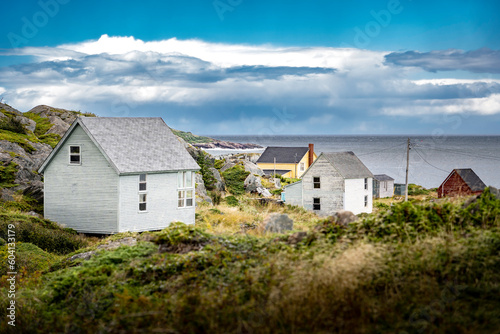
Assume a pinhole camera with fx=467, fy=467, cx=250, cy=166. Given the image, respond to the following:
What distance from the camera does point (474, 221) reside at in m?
10.4

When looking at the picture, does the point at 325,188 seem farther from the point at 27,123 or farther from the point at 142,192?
the point at 27,123

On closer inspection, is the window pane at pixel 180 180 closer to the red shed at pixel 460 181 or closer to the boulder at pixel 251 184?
the boulder at pixel 251 184

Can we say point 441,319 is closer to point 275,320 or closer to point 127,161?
point 275,320

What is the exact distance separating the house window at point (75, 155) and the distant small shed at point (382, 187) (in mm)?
51492

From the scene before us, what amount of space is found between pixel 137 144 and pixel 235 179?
26723 mm

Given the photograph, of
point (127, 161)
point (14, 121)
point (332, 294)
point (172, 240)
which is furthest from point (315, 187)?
point (332, 294)

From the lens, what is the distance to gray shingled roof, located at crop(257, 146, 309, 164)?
274 feet

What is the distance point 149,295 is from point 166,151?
18.7 meters

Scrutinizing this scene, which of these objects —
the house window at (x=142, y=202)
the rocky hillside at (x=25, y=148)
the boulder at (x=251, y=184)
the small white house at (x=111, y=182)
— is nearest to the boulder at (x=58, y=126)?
the rocky hillside at (x=25, y=148)

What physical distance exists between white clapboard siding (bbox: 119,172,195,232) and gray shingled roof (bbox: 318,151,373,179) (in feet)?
72.4

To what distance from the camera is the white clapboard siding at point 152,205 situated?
24688 mm

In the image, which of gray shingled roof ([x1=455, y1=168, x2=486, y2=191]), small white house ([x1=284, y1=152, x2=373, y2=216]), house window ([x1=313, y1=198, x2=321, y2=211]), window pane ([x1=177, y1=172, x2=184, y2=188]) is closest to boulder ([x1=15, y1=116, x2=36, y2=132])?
window pane ([x1=177, y1=172, x2=184, y2=188])

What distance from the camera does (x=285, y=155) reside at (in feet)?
280

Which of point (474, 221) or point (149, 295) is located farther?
point (474, 221)
